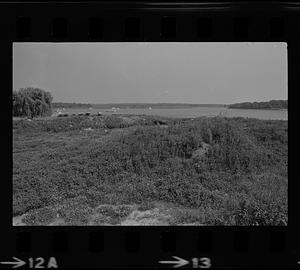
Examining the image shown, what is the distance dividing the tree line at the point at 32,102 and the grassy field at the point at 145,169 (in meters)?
0.25

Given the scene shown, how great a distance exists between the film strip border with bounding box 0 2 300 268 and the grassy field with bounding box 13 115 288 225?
2742mm

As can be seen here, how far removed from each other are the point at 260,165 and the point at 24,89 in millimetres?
4199

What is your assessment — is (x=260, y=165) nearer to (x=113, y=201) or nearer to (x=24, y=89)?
(x=113, y=201)
